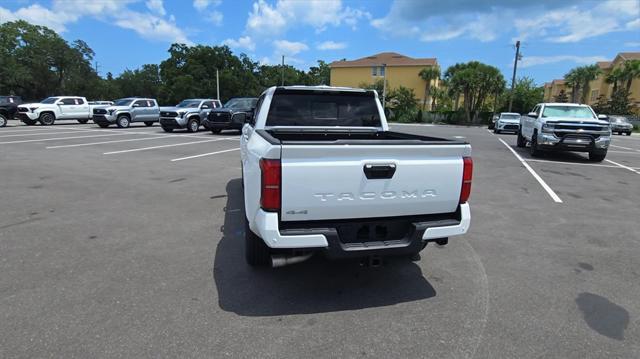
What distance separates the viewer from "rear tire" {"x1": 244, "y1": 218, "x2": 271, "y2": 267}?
12.2ft

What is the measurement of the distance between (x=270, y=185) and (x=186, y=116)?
18863 millimetres

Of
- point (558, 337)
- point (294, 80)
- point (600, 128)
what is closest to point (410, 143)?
point (558, 337)

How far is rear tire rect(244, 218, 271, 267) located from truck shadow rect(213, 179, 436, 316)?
0.42ft

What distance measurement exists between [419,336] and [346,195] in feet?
3.91

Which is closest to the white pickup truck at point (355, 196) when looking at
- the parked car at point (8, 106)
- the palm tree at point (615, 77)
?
the parked car at point (8, 106)

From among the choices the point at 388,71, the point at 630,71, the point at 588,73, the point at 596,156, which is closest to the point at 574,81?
the point at 588,73

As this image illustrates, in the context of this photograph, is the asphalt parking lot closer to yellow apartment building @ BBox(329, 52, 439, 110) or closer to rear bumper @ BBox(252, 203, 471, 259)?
rear bumper @ BBox(252, 203, 471, 259)

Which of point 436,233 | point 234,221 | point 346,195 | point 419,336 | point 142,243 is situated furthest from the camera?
point 234,221

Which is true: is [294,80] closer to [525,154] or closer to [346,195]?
[525,154]

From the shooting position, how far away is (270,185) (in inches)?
117

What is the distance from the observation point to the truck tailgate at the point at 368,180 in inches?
118

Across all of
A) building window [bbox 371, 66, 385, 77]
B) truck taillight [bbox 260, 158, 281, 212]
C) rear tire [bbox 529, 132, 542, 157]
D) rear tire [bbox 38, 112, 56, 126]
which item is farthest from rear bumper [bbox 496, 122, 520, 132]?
building window [bbox 371, 66, 385, 77]

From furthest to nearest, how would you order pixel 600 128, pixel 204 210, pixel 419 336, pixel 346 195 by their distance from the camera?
pixel 600 128
pixel 204 210
pixel 346 195
pixel 419 336

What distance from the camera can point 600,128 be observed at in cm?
1195
